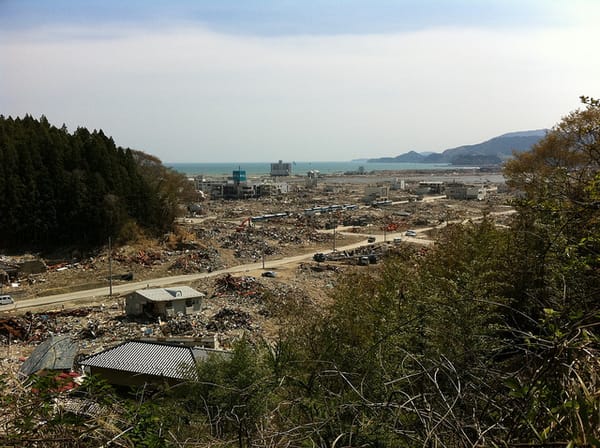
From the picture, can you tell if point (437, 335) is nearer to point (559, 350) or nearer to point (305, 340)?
point (305, 340)

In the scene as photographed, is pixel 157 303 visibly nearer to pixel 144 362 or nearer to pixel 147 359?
pixel 147 359

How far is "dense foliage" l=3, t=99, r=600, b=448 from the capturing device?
100 inches

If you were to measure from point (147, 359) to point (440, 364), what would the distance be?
39.7 ft

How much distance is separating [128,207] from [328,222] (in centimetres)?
2334

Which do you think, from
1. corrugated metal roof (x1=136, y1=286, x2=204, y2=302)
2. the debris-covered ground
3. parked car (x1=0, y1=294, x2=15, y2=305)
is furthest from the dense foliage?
parked car (x1=0, y1=294, x2=15, y2=305)

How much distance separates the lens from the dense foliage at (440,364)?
100 inches

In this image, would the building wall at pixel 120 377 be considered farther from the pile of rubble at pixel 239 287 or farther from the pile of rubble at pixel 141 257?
the pile of rubble at pixel 141 257

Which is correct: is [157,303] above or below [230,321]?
above

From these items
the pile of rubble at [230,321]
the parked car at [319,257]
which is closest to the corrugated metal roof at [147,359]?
the pile of rubble at [230,321]

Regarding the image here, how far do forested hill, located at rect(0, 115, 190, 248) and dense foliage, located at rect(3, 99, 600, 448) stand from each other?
24.0 metres

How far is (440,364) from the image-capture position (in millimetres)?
2930

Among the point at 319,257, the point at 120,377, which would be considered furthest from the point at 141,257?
the point at 120,377

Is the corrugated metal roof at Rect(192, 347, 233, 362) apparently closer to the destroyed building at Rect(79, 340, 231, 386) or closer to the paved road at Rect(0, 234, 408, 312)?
the destroyed building at Rect(79, 340, 231, 386)

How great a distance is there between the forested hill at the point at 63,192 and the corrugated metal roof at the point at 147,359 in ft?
73.2
